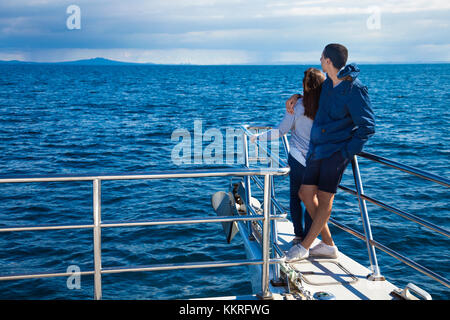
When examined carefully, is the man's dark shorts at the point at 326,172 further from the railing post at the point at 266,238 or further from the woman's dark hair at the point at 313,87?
the railing post at the point at 266,238

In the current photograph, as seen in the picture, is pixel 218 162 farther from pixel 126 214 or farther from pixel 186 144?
pixel 186 144

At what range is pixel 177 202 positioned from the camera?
38.7 ft

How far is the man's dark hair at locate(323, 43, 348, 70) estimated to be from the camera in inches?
134

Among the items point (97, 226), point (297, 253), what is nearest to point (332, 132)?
point (297, 253)

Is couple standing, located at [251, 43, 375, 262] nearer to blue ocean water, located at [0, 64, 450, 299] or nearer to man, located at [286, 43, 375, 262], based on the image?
man, located at [286, 43, 375, 262]

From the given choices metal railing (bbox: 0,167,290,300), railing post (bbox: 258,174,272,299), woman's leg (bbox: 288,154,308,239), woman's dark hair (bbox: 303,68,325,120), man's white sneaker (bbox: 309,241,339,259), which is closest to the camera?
metal railing (bbox: 0,167,290,300)

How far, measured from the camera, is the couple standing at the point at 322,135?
10.9 ft

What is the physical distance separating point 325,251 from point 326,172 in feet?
2.86

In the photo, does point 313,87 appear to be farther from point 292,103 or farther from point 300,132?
point 300,132

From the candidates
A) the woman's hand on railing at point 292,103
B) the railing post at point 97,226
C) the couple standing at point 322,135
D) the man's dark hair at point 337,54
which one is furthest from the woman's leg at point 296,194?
the railing post at point 97,226

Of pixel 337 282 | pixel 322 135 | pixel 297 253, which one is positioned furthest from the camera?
pixel 297 253

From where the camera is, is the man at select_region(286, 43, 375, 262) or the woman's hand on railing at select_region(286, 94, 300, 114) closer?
the man at select_region(286, 43, 375, 262)

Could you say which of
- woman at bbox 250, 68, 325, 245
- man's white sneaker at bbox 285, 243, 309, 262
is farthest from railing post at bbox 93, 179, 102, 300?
man's white sneaker at bbox 285, 243, 309, 262

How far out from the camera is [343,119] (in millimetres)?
3420
